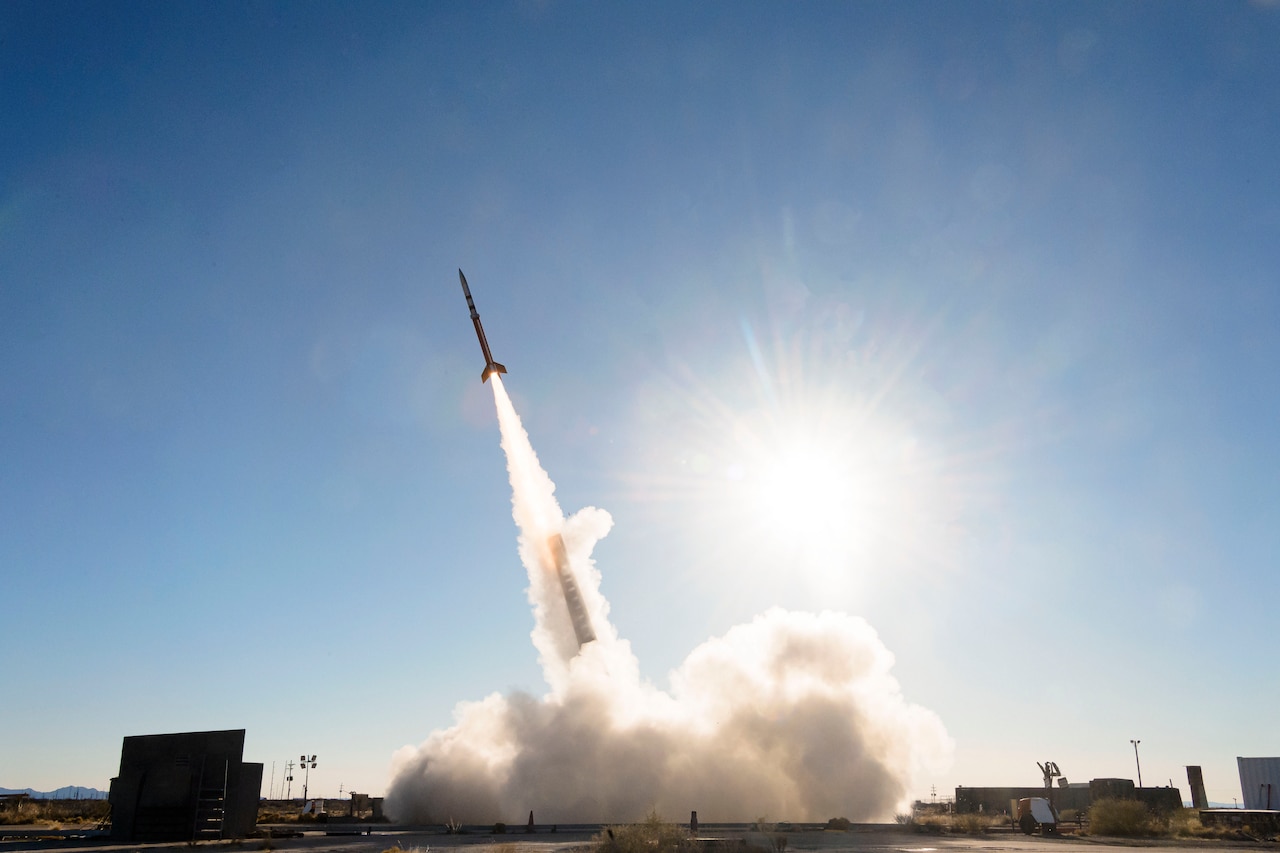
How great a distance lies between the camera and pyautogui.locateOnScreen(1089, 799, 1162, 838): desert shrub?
49250 millimetres

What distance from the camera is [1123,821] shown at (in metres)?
49.8

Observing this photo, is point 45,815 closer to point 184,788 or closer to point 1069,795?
point 184,788

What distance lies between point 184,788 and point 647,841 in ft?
72.0

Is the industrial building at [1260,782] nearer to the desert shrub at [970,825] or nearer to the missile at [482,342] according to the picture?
the desert shrub at [970,825]

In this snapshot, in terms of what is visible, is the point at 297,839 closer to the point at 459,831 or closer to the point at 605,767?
the point at 459,831

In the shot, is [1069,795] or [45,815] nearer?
[45,815]

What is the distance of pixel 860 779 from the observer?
2255 inches

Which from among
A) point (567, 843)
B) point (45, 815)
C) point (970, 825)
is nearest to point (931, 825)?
point (970, 825)

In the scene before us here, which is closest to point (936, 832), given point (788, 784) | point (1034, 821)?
point (1034, 821)

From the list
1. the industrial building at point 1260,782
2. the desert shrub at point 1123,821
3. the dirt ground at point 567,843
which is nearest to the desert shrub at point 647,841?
the dirt ground at point 567,843

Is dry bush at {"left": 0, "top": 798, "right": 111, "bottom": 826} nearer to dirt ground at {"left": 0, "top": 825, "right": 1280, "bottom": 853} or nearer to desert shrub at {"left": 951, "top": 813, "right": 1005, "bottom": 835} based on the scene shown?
dirt ground at {"left": 0, "top": 825, "right": 1280, "bottom": 853}

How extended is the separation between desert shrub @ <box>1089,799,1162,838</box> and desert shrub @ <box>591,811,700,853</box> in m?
27.1

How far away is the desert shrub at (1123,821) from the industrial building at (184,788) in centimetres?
4334

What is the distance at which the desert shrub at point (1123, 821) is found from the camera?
162ft
